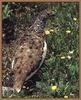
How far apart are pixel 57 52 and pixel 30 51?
14.4 inches

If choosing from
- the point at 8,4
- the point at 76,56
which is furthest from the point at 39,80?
the point at 8,4

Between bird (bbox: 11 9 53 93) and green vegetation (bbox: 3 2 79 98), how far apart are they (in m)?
0.07

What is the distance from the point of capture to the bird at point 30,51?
19.8 ft

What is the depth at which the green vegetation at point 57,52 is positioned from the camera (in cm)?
608

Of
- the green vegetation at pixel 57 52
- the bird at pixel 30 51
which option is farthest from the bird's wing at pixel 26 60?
the green vegetation at pixel 57 52

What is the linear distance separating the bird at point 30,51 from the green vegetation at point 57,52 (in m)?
0.07

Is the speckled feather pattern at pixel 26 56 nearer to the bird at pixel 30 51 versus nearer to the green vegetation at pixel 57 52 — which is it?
the bird at pixel 30 51

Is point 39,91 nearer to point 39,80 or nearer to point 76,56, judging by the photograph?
point 39,80

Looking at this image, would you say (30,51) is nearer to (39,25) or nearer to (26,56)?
(26,56)

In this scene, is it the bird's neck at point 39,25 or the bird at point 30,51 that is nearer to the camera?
the bird at point 30,51

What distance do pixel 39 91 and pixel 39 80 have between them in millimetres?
144

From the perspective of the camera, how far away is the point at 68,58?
20.3ft

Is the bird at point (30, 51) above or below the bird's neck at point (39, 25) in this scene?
below

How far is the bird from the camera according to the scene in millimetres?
6043
